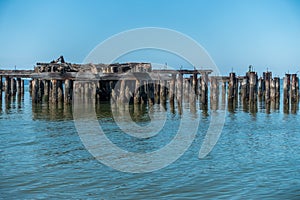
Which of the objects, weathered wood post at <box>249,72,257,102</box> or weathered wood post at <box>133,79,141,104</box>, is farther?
weathered wood post at <box>249,72,257,102</box>

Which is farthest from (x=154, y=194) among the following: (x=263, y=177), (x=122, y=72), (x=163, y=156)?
(x=122, y=72)

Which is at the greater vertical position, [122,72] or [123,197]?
[122,72]

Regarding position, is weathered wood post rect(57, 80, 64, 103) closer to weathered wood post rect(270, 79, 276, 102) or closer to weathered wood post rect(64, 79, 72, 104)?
weathered wood post rect(64, 79, 72, 104)

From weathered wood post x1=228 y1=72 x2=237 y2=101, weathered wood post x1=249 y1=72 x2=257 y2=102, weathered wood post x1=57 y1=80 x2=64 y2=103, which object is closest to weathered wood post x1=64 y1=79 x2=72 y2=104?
weathered wood post x1=57 y1=80 x2=64 y2=103

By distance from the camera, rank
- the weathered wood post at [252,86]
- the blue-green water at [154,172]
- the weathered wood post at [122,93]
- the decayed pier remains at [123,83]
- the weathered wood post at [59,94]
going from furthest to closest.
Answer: the weathered wood post at [252,86], the weathered wood post at [59,94], the weathered wood post at [122,93], the decayed pier remains at [123,83], the blue-green water at [154,172]

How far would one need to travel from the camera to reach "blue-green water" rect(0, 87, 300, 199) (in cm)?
621

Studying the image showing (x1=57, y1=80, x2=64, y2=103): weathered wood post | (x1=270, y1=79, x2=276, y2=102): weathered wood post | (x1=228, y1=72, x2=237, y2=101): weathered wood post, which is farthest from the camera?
(x1=270, y1=79, x2=276, y2=102): weathered wood post

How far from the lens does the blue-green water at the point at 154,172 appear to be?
621cm

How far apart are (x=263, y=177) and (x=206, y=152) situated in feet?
7.74

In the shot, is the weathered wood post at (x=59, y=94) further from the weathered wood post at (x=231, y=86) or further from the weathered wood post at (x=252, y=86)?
the weathered wood post at (x=252, y=86)

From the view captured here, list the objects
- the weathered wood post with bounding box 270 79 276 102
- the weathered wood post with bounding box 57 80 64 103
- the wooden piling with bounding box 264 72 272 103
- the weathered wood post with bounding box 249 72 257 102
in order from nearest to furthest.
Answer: the weathered wood post with bounding box 57 80 64 103 < the weathered wood post with bounding box 249 72 257 102 < the wooden piling with bounding box 264 72 272 103 < the weathered wood post with bounding box 270 79 276 102

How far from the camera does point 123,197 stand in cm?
597

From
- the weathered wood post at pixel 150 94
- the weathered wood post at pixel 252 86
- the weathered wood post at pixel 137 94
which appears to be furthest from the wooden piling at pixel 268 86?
the weathered wood post at pixel 137 94

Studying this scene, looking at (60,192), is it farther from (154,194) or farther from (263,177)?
(263,177)
